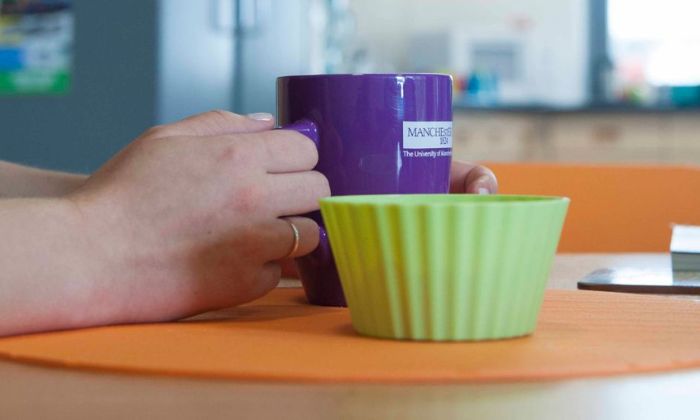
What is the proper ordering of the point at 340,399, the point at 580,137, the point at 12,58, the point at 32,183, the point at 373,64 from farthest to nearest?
the point at 373,64, the point at 580,137, the point at 12,58, the point at 32,183, the point at 340,399

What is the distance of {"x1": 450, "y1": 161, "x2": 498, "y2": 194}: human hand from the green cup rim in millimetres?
214

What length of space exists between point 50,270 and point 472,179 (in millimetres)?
333

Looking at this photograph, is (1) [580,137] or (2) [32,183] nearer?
(2) [32,183]

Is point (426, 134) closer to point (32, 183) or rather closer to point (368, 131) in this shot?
point (368, 131)

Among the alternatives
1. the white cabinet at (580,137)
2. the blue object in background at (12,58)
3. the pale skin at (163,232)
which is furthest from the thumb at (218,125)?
the white cabinet at (580,137)

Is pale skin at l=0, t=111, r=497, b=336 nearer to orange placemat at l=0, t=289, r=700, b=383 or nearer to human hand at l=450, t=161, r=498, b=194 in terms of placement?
orange placemat at l=0, t=289, r=700, b=383

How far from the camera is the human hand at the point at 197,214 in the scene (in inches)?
21.8

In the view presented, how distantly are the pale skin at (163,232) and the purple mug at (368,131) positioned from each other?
0.01 meters

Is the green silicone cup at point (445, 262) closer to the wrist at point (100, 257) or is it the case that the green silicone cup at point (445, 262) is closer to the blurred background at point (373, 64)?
the wrist at point (100, 257)

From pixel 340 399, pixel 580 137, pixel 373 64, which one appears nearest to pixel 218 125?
pixel 340 399

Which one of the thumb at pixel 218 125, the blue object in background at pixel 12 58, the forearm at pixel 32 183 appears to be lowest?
the forearm at pixel 32 183

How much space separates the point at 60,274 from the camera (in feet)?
1.75

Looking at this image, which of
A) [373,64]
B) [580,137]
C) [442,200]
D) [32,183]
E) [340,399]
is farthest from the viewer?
[373,64]

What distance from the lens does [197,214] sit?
0.56 meters
